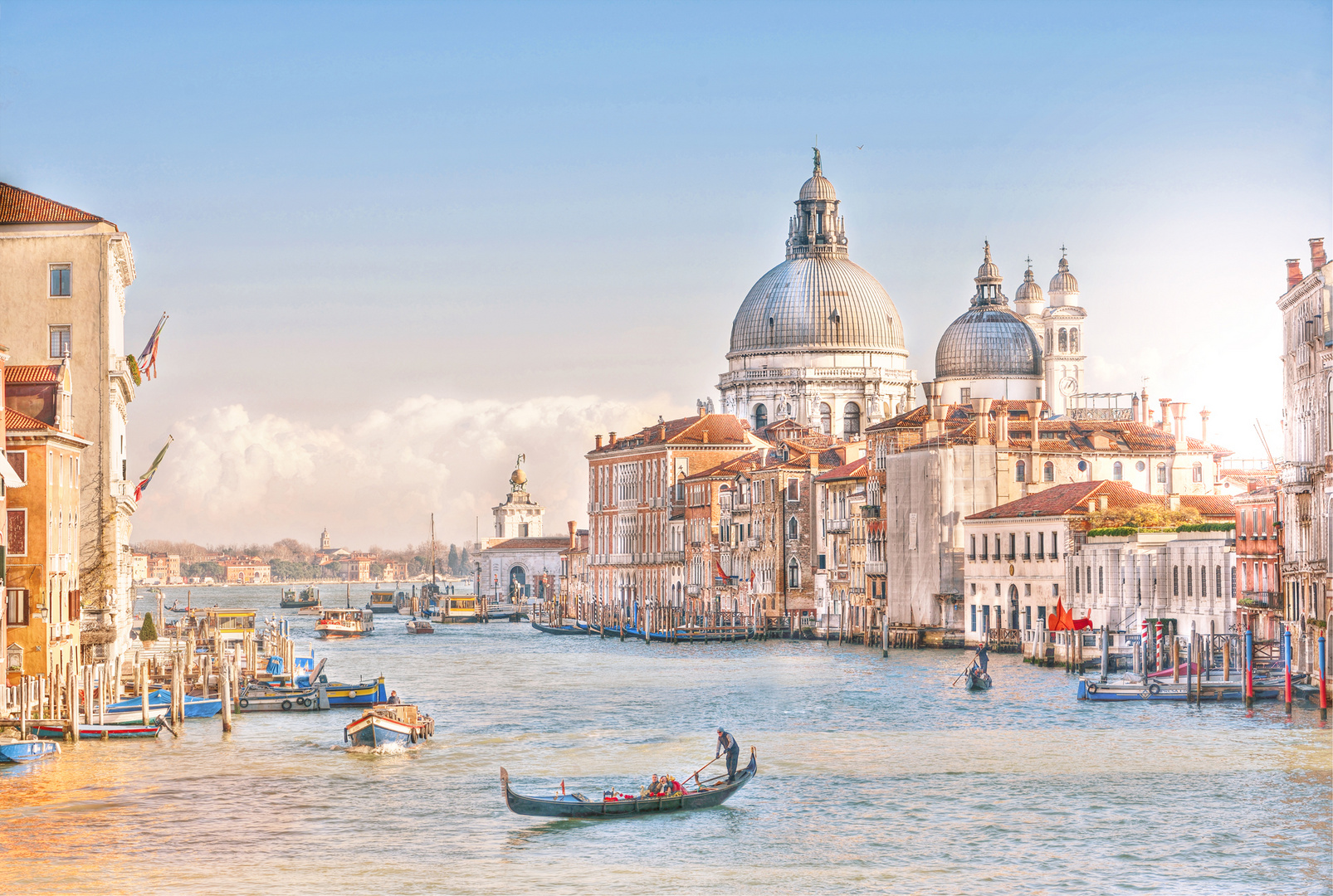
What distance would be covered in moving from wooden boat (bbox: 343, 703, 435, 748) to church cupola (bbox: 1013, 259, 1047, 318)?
74.6m

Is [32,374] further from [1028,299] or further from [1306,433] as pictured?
[1028,299]

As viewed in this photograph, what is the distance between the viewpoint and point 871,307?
112 m

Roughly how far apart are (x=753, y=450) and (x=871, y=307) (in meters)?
17.9

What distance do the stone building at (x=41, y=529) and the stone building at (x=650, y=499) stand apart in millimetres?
57780

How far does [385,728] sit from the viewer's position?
33719 millimetres

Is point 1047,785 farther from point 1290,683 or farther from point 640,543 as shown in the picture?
point 640,543

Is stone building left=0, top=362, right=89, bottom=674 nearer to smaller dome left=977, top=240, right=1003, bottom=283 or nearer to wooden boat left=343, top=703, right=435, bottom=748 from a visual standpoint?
wooden boat left=343, top=703, right=435, bottom=748

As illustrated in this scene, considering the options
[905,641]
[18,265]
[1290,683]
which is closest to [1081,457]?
[905,641]

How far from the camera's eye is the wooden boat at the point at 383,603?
140 m

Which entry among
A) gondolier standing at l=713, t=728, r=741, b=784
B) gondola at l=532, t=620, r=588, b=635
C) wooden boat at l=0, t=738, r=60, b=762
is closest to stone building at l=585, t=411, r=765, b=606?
gondola at l=532, t=620, r=588, b=635

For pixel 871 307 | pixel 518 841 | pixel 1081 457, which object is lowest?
pixel 518 841

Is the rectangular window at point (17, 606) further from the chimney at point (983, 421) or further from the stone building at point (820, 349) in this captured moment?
the stone building at point (820, 349)

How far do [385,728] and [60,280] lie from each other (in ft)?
45.4

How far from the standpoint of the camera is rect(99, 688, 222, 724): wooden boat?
35.9 meters
